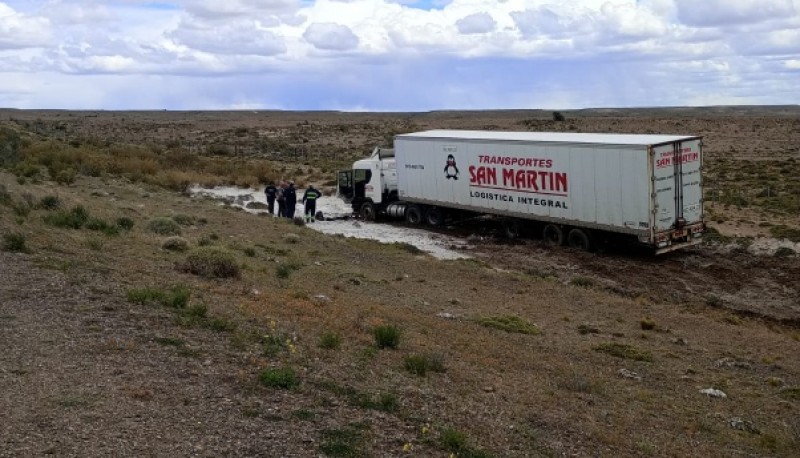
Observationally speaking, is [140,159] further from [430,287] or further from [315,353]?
[315,353]

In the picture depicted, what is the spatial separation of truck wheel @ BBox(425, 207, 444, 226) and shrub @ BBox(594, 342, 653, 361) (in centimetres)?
1845

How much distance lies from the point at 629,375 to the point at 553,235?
14852mm

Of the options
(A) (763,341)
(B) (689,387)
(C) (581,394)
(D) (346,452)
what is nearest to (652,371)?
(B) (689,387)

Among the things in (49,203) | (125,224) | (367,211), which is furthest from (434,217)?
(49,203)

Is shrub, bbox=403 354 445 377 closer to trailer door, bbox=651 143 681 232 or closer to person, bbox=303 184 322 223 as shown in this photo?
trailer door, bbox=651 143 681 232

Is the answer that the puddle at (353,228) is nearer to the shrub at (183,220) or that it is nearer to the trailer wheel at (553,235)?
the trailer wheel at (553,235)

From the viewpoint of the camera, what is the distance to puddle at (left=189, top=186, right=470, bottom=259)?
2841 cm

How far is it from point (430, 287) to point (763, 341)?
6.98 meters

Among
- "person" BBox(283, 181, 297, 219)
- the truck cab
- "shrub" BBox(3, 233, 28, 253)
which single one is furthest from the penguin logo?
"shrub" BBox(3, 233, 28, 253)

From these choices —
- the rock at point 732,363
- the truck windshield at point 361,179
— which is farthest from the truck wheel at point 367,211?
the rock at point 732,363

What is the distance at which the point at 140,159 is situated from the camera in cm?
4947

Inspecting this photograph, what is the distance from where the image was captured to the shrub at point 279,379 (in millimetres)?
9242

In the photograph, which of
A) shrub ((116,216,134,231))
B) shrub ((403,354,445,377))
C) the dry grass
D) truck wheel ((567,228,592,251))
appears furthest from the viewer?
truck wheel ((567,228,592,251))

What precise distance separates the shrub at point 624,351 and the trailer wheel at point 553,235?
12450 mm
